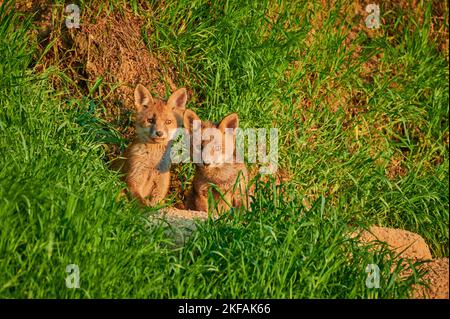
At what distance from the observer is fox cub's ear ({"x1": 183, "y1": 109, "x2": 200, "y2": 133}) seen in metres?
8.29

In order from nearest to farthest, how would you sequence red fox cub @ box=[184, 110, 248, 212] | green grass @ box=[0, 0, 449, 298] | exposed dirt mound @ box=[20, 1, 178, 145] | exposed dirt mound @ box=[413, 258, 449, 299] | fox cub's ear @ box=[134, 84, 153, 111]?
green grass @ box=[0, 0, 449, 298] → exposed dirt mound @ box=[413, 258, 449, 299] → red fox cub @ box=[184, 110, 248, 212] → fox cub's ear @ box=[134, 84, 153, 111] → exposed dirt mound @ box=[20, 1, 178, 145]

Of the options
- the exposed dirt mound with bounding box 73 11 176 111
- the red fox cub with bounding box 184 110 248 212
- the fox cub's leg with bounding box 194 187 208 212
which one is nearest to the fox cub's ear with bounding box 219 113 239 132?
the red fox cub with bounding box 184 110 248 212

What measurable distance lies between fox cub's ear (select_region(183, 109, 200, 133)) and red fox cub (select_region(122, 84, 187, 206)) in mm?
161

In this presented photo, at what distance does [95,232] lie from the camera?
6.04 meters

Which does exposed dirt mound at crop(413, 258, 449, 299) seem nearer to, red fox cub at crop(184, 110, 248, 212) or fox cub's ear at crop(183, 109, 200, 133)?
red fox cub at crop(184, 110, 248, 212)

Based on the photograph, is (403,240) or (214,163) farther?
(214,163)

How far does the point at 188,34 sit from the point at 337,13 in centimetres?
163

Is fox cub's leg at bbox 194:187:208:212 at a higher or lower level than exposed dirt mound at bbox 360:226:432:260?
higher

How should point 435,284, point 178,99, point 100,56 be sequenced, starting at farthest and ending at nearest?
point 100,56 < point 178,99 < point 435,284

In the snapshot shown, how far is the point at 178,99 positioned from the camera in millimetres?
8469

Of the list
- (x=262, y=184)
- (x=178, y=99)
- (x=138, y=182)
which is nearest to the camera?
(x=262, y=184)

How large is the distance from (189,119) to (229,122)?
39cm

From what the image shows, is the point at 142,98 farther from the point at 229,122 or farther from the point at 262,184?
the point at 262,184

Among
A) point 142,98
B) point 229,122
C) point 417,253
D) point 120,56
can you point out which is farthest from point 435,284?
point 120,56
